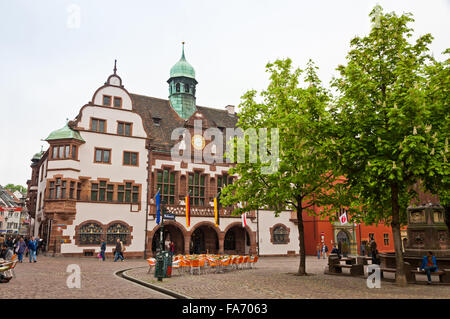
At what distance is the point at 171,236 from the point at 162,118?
12.3 metres

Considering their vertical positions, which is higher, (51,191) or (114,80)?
(114,80)

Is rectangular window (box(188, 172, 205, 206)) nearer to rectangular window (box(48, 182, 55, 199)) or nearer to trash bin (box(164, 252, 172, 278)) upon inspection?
rectangular window (box(48, 182, 55, 199))

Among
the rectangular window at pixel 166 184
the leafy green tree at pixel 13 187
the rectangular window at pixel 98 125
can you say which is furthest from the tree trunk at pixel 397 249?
the leafy green tree at pixel 13 187

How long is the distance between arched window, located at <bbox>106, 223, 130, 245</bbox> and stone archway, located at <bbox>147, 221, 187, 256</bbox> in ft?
6.67

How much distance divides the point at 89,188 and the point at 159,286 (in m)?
19.9

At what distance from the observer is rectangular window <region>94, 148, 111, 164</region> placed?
106 ft

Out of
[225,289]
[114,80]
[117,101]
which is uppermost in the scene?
[114,80]

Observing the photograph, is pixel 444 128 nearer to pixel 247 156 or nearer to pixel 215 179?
pixel 247 156

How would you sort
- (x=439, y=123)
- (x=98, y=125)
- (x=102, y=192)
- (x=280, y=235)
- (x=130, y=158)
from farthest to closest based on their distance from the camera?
(x=280, y=235) → (x=130, y=158) → (x=98, y=125) → (x=102, y=192) → (x=439, y=123)

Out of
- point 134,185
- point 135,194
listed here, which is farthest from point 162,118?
point 135,194

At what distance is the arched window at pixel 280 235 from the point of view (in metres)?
39.8

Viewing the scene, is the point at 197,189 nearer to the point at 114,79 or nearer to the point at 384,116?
the point at 114,79

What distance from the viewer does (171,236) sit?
36.1 m
